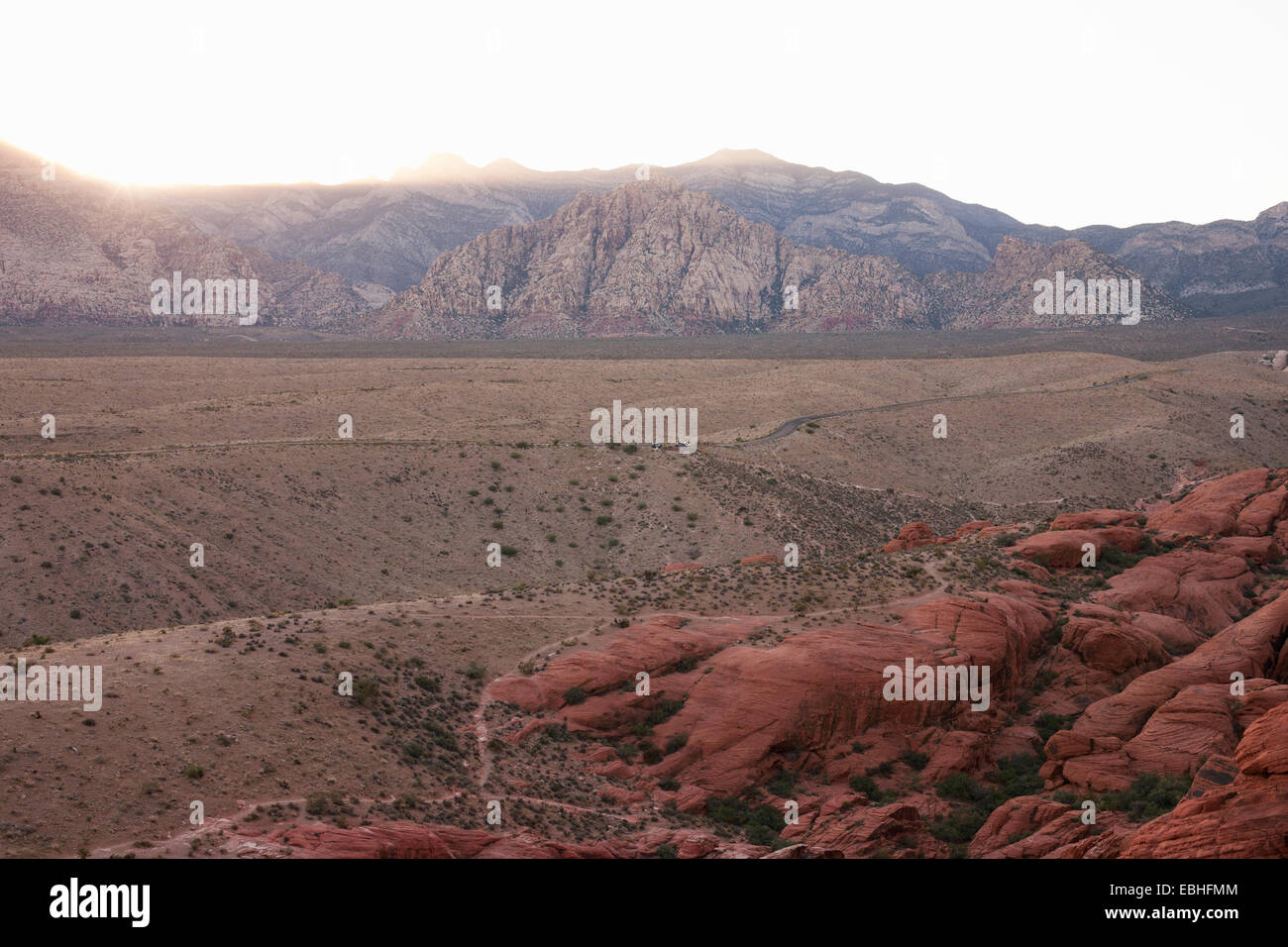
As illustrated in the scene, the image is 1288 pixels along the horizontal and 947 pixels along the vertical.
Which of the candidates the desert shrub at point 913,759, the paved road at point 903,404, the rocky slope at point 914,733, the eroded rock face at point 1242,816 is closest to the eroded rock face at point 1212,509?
the rocky slope at point 914,733

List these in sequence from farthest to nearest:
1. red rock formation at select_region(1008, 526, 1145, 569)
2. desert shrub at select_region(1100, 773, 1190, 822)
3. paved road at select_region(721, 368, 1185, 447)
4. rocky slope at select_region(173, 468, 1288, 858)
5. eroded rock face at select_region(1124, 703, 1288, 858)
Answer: paved road at select_region(721, 368, 1185, 447) → red rock formation at select_region(1008, 526, 1145, 569) → desert shrub at select_region(1100, 773, 1190, 822) → rocky slope at select_region(173, 468, 1288, 858) → eroded rock face at select_region(1124, 703, 1288, 858)

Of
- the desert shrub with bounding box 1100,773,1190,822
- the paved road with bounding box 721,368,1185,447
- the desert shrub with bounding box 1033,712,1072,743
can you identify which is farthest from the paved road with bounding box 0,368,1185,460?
the desert shrub with bounding box 1100,773,1190,822

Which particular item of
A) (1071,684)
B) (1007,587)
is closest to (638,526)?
(1007,587)

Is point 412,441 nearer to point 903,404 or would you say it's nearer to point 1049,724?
point 1049,724

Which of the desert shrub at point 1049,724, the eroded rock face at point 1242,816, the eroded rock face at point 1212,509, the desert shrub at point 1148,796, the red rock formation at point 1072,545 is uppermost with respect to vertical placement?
the eroded rock face at point 1212,509

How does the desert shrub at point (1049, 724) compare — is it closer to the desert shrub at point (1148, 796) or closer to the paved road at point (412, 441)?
the desert shrub at point (1148, 796)

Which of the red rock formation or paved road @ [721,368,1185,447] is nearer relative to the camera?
the red rock formation

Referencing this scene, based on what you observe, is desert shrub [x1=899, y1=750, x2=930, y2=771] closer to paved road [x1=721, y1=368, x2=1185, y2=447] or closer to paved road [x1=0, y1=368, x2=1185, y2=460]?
paved road [x1=0, y1=368, x2=1185, y2=460]

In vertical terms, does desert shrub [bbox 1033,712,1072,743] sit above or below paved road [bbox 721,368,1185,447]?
below

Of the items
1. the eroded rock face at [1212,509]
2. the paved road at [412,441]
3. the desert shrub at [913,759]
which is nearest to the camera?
the desert shrub at [913,759]

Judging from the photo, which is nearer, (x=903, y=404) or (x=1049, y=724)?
(x=1049, y=724)

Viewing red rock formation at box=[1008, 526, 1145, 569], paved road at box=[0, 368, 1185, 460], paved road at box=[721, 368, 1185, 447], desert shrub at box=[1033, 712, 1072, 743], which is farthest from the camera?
paved road at box=[721, 368, 1185, 447]

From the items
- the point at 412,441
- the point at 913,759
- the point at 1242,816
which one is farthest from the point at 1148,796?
the point at 412,441
